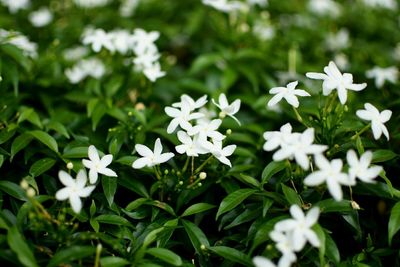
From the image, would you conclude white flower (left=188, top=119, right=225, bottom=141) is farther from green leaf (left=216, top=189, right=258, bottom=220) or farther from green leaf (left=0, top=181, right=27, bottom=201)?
green leaf (left=0, top=181, right=27, bottom=201)

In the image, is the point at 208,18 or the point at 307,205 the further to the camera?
the point at 208,18

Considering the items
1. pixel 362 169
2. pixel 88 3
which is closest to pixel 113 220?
pixel 362 169

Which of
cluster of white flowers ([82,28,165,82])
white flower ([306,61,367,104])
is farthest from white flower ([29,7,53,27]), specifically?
white flower ([306,61,367,104])

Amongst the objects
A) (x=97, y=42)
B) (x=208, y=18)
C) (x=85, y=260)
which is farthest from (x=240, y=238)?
(x=208, y=18)

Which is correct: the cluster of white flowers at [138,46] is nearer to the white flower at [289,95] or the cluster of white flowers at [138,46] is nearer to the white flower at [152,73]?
the white flower at [152,73]

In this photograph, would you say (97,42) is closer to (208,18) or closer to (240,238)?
(208,18)

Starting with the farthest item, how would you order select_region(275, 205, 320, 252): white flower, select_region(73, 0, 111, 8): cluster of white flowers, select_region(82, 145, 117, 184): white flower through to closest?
select_region(73, 0, 111, 8): cluster of white flowers, select_region(82, 145, 117, 184): white flower, select_region(275, 205, 320, 252): white flower
